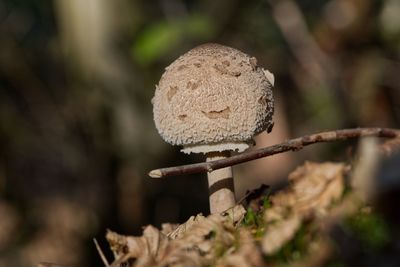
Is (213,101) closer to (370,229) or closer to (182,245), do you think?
(182,245)

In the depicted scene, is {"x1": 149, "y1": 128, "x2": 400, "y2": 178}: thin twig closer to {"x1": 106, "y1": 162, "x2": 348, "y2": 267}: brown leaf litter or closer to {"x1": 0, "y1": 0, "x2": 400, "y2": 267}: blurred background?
{"x1": 106, "y1": 162, "x2": 348, "y2": 267}: brown leaf litter

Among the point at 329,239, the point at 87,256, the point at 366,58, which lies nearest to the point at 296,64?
the point at 366,58

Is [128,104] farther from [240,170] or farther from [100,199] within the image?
[240,170]

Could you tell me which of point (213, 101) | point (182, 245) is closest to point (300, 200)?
point (213, 101)

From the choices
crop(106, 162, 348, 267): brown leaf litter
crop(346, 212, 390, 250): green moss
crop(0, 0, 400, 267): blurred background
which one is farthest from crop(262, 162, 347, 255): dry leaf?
crop(0, 0, 400, 267): blurred background

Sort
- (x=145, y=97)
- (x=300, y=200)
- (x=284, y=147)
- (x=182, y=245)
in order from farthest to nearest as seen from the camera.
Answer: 1. (x=145, y=97)
2. (x=300, y=200)
3. (x=284, y=147)
4. (x=182, y=245)

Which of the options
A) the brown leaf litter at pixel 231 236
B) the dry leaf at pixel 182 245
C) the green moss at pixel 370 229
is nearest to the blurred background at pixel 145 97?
the brown leaf litter at pixel 231 236
